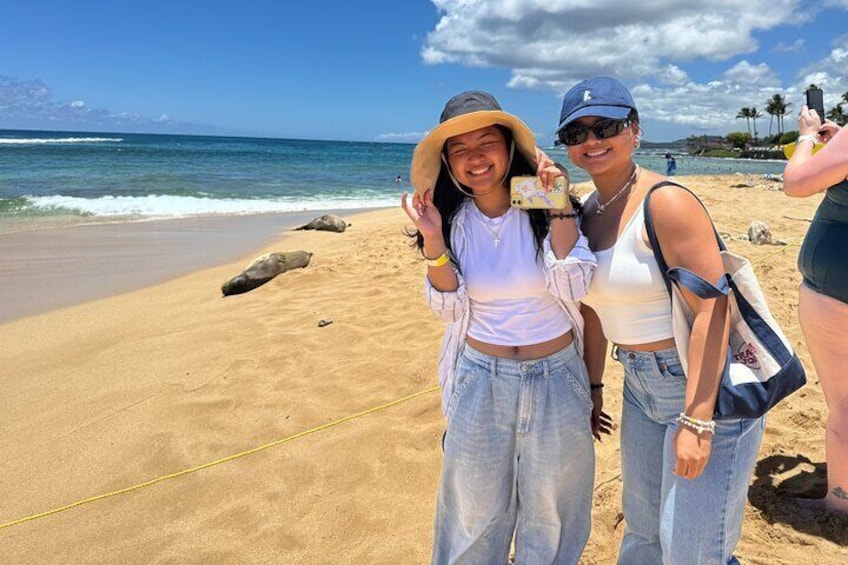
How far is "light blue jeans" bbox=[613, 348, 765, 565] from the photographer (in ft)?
5.01

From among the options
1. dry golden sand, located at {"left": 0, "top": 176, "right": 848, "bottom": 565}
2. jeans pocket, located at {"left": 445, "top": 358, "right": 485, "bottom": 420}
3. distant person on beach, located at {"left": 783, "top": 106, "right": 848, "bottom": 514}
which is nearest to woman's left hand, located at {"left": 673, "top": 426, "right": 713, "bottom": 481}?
jeans pocket, located at {"left": 445, "top": 358, "right": 485, "bottom": 420}

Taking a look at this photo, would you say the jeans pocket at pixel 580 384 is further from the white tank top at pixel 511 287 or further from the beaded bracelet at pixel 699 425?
the beaded bracelet at pixel 699 425

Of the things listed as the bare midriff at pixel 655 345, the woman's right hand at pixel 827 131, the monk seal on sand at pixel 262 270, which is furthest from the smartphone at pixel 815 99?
the monk seal on sand at pixel 262 270

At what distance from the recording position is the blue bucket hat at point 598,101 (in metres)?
1.68

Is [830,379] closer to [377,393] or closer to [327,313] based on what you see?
[377,393]

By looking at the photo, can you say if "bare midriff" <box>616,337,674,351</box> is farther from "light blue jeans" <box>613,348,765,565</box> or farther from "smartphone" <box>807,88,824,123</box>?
"smartphone" <box>807,88,824,123</box>

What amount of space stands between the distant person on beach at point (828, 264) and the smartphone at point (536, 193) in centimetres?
93

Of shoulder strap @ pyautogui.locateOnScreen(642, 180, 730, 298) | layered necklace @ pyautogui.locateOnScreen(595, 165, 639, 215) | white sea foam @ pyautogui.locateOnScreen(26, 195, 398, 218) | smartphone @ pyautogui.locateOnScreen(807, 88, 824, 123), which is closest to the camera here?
shoulder strap @ pyautogui.locateOnScreen(642, 180, 730, 298)

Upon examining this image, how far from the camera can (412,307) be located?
5676 mm

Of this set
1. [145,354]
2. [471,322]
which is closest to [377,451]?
[471,322]

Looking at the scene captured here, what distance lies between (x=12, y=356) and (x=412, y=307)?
12.6 ft

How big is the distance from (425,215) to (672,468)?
1.14 meters

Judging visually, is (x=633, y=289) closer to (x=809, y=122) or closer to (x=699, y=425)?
(x=699, y=425)

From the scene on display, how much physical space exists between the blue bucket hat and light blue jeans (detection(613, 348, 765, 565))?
78 cm
